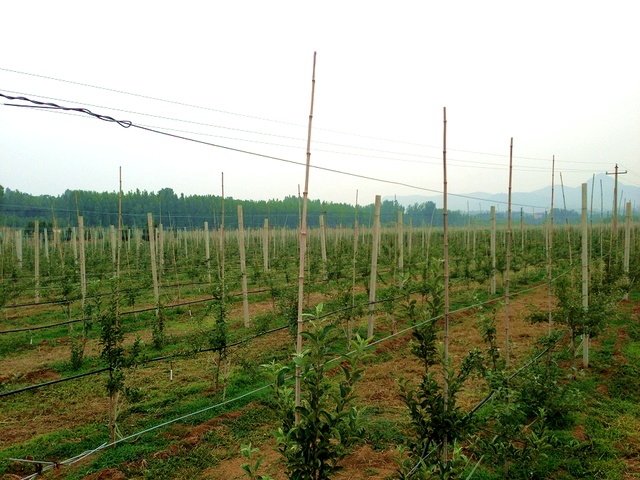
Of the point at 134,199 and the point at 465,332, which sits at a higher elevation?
the point at 134,199

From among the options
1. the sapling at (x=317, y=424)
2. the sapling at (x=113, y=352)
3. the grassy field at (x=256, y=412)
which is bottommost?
the grassy field at (x=256, y=412)

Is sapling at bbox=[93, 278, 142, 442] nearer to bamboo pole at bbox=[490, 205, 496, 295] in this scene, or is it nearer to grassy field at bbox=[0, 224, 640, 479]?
grassy field at bbox=[0, 224, 640, 479]

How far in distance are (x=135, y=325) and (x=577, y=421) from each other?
11.0m

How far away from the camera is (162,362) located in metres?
8.74

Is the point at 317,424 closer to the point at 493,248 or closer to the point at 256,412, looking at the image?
the point at 256,412

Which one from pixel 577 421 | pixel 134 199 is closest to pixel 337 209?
pixel 134 199

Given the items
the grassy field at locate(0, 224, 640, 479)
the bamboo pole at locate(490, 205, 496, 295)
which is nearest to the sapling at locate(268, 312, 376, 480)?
the grassy field at locate(0, 224, 640, 479)

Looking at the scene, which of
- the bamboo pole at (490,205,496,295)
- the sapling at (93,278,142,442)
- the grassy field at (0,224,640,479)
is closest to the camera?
the grassy field at (0,224,640,479)

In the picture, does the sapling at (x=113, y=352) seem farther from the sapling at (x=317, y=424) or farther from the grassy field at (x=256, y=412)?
the sapling at (x=317, y=424)

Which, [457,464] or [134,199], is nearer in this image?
[457,464]

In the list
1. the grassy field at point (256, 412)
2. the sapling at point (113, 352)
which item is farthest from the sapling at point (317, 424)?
the sapling at point (113, 352)

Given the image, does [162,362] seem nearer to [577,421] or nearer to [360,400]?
[360,400]

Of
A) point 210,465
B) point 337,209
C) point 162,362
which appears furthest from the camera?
point 337,209

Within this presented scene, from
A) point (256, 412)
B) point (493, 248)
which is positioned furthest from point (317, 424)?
point (493, 248)
